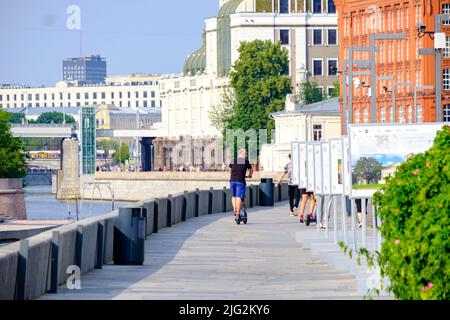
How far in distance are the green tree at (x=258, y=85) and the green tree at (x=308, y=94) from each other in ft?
14.0

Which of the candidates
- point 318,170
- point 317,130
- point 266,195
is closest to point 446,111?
point 317,130

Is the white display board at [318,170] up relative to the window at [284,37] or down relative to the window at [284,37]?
down

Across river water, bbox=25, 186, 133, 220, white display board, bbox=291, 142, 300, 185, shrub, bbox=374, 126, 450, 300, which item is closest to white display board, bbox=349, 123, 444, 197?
shrub, bbox=374, 126, 450, 300

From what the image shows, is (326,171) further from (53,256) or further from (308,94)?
(308,94)

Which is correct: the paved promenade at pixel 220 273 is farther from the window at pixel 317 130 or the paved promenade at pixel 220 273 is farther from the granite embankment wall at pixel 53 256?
the window at pixel 317 130

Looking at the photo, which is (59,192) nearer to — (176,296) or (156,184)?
(156,184)

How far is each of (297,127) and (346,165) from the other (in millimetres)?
116107

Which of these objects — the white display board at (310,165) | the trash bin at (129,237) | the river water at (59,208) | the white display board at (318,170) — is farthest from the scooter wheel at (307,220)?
the river water at (59,208)

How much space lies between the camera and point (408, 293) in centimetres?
1673

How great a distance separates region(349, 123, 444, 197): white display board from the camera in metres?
26.3

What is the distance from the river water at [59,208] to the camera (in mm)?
121213

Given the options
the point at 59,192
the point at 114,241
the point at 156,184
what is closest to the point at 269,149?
the point at 156,184
